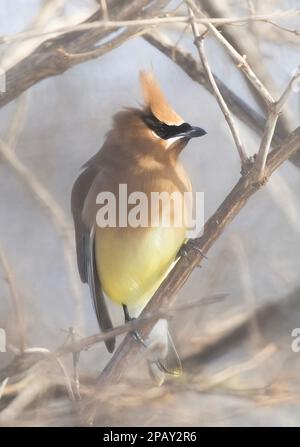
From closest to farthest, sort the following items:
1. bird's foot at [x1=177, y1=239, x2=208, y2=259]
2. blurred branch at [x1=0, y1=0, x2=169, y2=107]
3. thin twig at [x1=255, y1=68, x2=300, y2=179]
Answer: thin twig at [x1=255, y1=68, x2=300, y2=179] < bird's foot at [x1=177, y1=239, x2=208, y2=259] < blurred branch at [x1=0, y1=0, x2=169, y2=107]

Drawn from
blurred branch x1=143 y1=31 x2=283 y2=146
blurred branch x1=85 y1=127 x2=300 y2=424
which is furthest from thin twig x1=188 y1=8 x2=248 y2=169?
blurred branch x1=143 y1=31 x2=283 y2=146

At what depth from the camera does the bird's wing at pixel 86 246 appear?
1651 millimetres

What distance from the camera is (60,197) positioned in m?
1.71

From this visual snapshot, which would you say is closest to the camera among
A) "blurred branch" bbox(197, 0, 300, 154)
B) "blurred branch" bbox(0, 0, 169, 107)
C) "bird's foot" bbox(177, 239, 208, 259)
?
"bird's foot" bbox(177, 239, 208, 259)

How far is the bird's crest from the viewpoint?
1.61 m

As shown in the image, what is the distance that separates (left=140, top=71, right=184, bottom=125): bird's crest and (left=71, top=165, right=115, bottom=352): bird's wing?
16cm

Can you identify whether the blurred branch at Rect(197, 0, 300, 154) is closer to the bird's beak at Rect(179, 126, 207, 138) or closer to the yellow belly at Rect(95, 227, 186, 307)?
the bird's beak at Rect(179, 126, 207, 138)

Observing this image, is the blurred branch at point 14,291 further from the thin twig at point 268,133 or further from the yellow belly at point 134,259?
the thin twig at point 268,133

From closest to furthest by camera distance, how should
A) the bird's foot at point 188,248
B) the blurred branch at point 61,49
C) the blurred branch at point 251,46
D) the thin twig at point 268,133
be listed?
1. the thin twig at point 268,133
2. the bird's foot at point 188,248
3. the blurred branch at point 61,49
4. the blurred branch at point 251,46

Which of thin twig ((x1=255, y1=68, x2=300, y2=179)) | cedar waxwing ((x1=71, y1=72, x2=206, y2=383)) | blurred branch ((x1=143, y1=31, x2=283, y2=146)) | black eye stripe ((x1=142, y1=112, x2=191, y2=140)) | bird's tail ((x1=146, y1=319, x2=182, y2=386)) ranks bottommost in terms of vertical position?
bird's tail ((x1=146, y1=319, x2=182, y2=386))

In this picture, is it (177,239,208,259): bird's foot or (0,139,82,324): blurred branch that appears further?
(0,139,82,324): blurred branch

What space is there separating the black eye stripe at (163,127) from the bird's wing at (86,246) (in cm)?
14

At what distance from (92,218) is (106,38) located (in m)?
0.36

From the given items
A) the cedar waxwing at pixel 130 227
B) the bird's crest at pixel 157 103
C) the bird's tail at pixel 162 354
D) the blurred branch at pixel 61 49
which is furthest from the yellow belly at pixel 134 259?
the blurred branch at pixel 61 49
